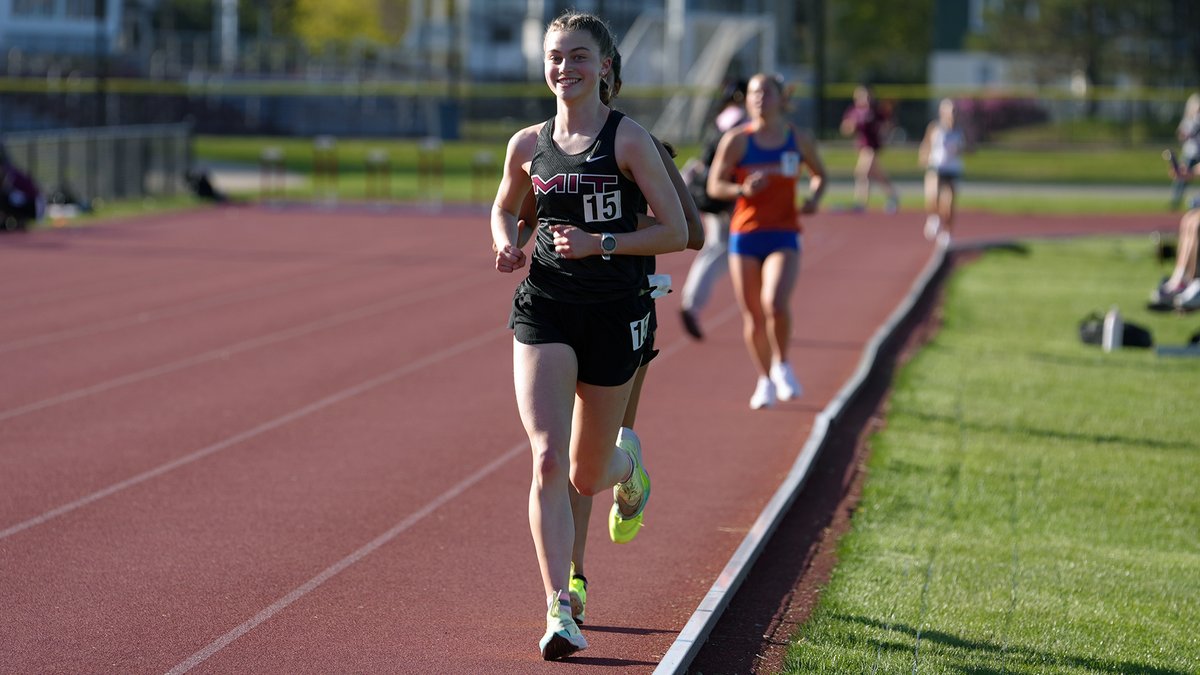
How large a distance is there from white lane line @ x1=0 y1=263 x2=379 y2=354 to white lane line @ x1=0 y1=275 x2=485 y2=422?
1.36m

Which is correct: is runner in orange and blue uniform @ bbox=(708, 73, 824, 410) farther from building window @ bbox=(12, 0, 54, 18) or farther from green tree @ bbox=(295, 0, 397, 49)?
green tree @ bbox=(295, 0, 397, 49)

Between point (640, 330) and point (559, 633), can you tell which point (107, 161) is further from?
point (559, 633)

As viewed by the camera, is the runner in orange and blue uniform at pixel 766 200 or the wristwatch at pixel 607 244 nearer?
the wristwatch at pixel 607 244

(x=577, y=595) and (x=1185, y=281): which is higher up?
(x=1185, y=281)

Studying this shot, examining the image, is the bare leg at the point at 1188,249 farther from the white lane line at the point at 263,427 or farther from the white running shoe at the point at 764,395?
the white lane line at the point at 263,427

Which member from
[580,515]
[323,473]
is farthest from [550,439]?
[323,473]

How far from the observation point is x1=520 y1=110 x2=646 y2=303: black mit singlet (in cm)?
529

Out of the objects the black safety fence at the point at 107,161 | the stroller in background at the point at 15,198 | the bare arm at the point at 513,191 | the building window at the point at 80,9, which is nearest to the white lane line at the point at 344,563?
the bare arm at the point at 513,191

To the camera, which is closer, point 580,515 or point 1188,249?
point 580,515

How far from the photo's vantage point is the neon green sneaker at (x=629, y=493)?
19.4ft

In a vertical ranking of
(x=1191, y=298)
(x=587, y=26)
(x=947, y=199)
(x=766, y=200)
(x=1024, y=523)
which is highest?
(x=587, y=26)

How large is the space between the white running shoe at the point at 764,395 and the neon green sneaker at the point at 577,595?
4867mm

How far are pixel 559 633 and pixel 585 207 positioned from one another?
1400 millimetres

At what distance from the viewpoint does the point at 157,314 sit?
49.1 ft
